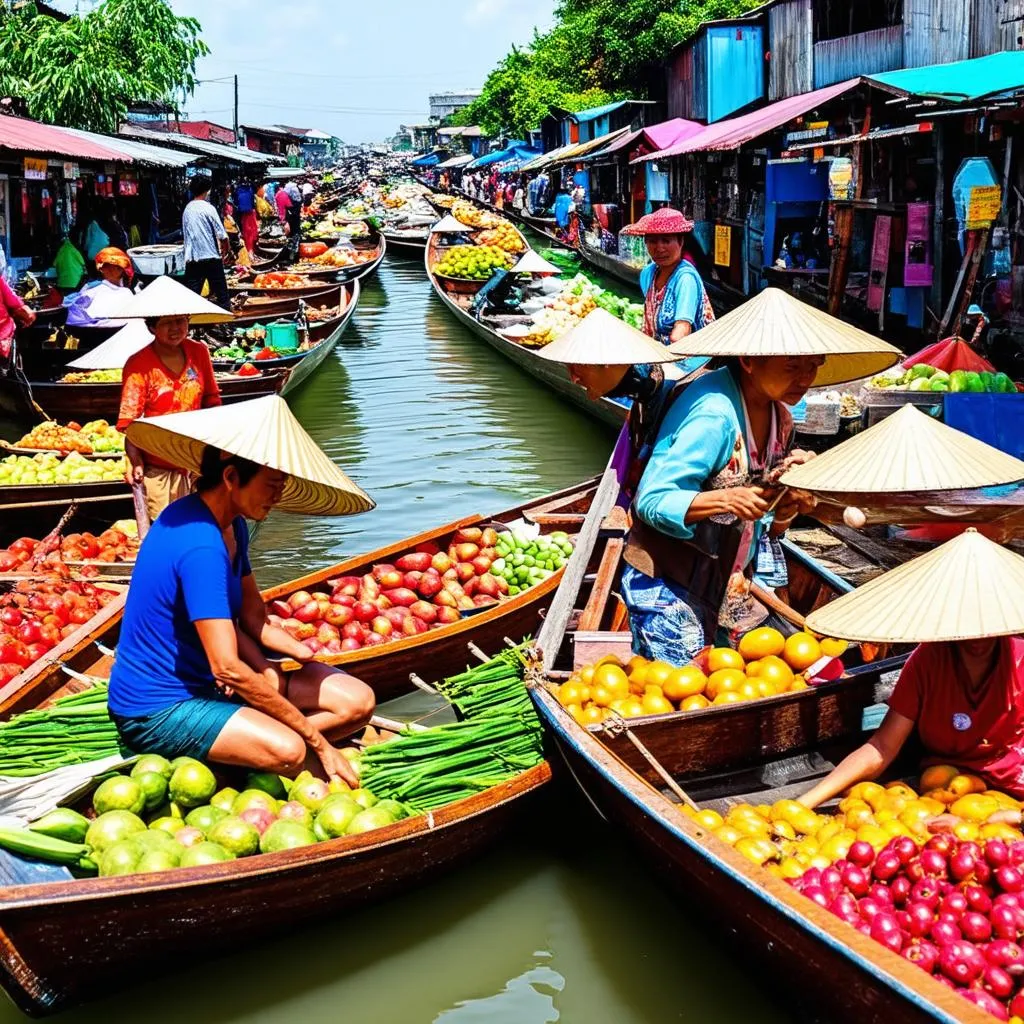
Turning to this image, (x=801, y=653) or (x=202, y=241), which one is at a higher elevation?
(x=202, y=241)

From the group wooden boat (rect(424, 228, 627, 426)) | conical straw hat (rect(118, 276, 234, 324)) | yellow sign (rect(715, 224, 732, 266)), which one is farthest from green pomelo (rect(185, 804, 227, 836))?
yellow sign (rect(715, 224, 732, 266))

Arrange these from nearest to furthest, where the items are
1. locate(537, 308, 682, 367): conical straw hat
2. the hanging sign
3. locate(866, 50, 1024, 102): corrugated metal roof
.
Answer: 1. locate(537, 308, 682, 367): conical straw hat
2. locate(866, 50, 1024, 102): corrugated metal roof
3. the hanging sign

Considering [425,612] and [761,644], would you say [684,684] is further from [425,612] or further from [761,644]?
[425,612]

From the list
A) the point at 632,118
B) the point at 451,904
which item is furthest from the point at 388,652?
the point at 632,118

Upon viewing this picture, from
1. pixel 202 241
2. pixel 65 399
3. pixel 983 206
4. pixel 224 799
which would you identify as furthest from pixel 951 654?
pixel 202 241

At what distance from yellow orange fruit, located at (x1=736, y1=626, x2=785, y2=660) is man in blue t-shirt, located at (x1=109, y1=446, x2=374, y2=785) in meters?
1.49

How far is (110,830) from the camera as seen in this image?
135 inches

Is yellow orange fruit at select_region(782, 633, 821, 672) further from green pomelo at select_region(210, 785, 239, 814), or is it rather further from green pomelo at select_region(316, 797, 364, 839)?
green pomelo at select_region(210, 785, 239, 814)

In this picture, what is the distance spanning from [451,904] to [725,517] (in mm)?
1698

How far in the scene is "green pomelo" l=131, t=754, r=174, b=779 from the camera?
144 inches

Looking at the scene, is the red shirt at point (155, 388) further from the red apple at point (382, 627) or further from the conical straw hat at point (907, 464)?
the conical straw hat at point (907, 464)

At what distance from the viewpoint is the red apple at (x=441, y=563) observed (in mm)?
6195

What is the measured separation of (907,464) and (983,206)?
22.0 ft

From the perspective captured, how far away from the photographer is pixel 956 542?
3271 mm
